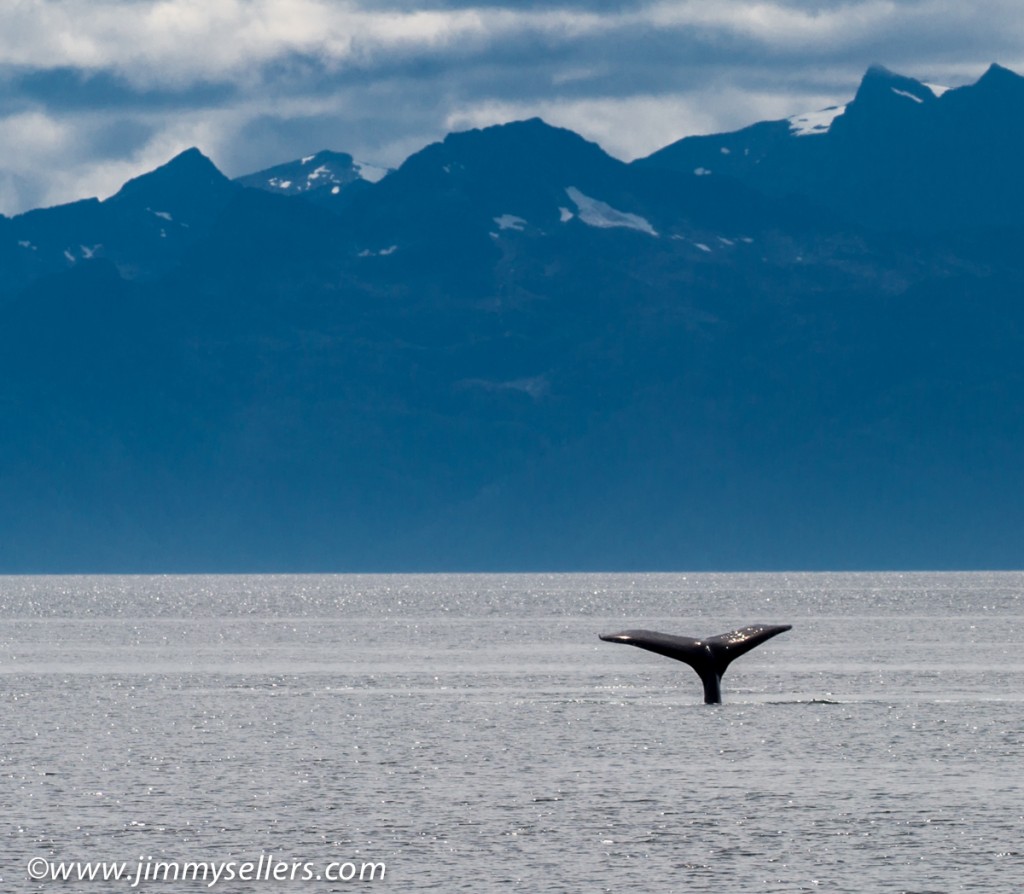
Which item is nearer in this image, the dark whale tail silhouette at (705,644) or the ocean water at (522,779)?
the ocean water at (522,779)

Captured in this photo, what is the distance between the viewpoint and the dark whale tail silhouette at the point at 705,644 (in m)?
64.2

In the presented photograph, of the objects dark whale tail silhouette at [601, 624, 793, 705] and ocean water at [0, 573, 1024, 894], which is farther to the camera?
dark whale tail silhouette at [601, 624, 793, 705]

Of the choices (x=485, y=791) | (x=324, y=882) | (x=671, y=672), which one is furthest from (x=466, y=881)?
(x=671, y=672)

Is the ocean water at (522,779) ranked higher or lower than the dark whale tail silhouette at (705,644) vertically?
lower

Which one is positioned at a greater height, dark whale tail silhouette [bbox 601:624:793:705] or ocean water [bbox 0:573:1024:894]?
dark whale tail silhouette [bbox 601:624:793:705]

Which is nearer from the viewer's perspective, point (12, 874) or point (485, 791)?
point (12, 874)

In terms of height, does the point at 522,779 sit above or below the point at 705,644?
below

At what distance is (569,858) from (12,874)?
10888 mm

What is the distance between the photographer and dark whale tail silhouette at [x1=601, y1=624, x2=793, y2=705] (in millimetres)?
64188

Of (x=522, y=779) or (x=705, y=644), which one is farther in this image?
(x=705, y=644)

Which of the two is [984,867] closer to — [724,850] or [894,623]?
[724,850]

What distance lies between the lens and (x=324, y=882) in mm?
38938

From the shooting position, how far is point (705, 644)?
68.4m

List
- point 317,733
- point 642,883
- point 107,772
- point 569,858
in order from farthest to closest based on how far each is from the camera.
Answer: point 317,733 < point 107,772 < point 569,858 < point 642,883
